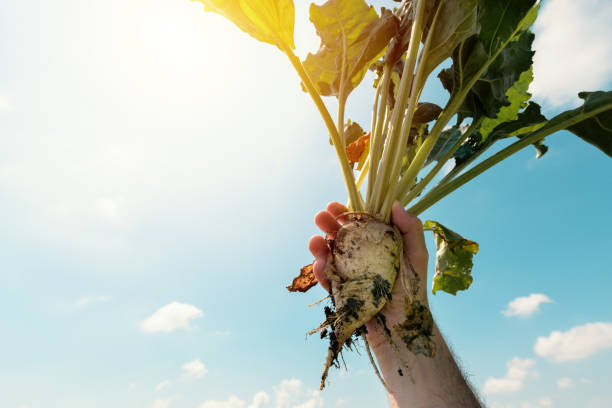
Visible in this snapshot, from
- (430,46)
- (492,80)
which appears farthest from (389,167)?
(492,80)

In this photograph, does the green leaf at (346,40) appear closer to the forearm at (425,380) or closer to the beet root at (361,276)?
the beet root at (361,276)

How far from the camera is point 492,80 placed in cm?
246

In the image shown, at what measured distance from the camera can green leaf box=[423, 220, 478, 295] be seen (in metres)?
3.28

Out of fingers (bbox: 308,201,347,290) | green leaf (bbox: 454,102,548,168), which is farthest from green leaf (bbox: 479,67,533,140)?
fingers (bbox: 308,201,347,290)

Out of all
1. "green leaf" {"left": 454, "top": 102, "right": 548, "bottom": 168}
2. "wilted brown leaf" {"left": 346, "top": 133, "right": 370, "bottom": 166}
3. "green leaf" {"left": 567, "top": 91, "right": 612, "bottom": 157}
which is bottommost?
"green leaf" {"left": 567, "top": 91, "right": 612, "bottom": 157}

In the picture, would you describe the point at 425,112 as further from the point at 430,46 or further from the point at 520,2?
the point at 520,2

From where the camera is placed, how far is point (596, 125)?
8.75 ft

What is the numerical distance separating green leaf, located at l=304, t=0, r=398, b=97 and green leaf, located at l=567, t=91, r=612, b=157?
147cm

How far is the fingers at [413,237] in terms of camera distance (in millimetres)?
2115

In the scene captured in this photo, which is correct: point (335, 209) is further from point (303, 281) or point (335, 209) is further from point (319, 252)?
point (303, 281)

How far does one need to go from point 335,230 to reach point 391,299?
561 mm

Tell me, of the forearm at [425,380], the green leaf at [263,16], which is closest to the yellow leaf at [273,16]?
the green leaf at [263,16]

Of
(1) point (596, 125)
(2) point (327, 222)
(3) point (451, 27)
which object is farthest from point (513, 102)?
(2) point (327, 222)

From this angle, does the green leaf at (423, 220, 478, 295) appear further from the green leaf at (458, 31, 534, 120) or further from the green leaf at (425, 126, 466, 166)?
the green leaf at (458, 31, 534, 120)
